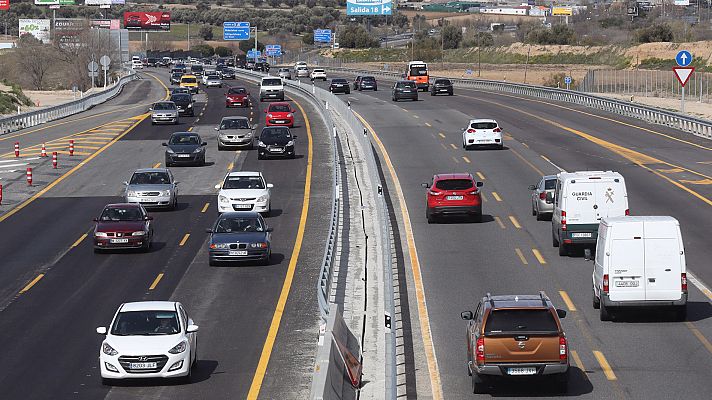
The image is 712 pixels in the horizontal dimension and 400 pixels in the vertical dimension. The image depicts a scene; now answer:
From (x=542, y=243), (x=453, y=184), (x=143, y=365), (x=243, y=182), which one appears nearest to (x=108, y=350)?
(x=143, y=365)

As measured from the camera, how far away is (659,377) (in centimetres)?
2019

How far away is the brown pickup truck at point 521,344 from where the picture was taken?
18719 mm

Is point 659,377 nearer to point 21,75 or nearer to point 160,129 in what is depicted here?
point 160,129

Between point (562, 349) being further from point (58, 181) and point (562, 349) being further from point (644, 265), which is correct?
point (58, 181)

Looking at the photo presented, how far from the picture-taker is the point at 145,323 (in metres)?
21.1

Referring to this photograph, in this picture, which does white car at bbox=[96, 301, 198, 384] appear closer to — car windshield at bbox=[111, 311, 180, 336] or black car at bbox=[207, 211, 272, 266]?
car windshield at bbox=[111, 311, 180, 336]

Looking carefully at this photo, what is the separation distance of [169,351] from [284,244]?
52.5ft

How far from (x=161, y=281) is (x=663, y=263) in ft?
41.4

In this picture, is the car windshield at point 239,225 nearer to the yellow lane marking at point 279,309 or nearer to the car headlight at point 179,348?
the yellow lane marking at point 279,309

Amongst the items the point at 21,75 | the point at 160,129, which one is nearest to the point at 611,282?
the point at 160,129

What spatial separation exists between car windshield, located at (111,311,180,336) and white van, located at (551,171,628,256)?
45.6ft

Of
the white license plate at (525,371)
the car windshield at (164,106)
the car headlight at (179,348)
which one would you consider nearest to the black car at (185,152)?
the car windshield at (164,106)

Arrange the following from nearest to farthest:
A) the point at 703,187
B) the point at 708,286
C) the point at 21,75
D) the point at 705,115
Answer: the point at 708,286 → the point at 703,187 → the point at 705,115 → the point at 21,75

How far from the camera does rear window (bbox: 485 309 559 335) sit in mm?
18828
